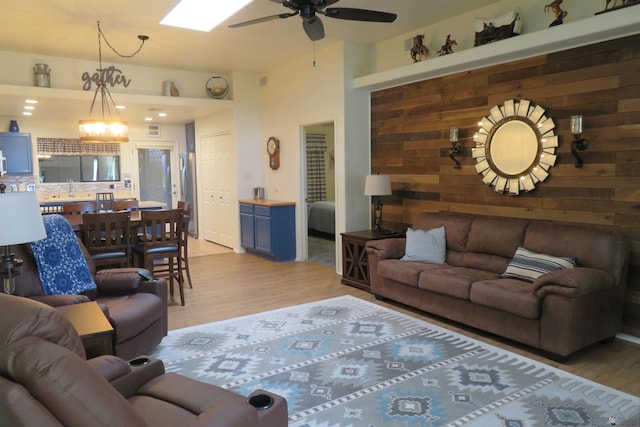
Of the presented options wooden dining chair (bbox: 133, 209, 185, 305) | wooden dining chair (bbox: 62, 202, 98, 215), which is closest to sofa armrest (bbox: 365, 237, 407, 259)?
wooden dining chair (bbox: 133, 209, 185, 305)

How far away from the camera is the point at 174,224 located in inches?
195

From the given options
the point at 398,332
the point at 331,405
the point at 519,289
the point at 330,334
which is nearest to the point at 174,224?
the point at 330,334

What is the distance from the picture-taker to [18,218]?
236cm

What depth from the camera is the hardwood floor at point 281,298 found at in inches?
128

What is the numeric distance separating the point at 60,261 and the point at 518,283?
→ 3.66 metres

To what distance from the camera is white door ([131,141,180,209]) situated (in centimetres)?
923

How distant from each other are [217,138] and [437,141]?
449 cm

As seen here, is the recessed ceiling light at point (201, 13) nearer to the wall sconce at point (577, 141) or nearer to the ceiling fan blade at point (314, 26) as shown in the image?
the ceiling fan blade at point (314, 26)

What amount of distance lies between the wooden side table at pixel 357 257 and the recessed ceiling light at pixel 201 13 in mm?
2834

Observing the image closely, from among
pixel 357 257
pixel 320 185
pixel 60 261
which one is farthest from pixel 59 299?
pixel 320 185

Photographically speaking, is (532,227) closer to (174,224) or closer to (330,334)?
(330,334)

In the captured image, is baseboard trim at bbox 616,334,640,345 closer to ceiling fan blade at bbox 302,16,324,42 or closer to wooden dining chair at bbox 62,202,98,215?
ceiling fan blade at bbox 302,16,324,42

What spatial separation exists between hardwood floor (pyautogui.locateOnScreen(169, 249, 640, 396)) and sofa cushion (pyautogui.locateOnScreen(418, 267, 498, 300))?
345 millimetres

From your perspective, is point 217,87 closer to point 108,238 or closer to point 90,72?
point 90,72
